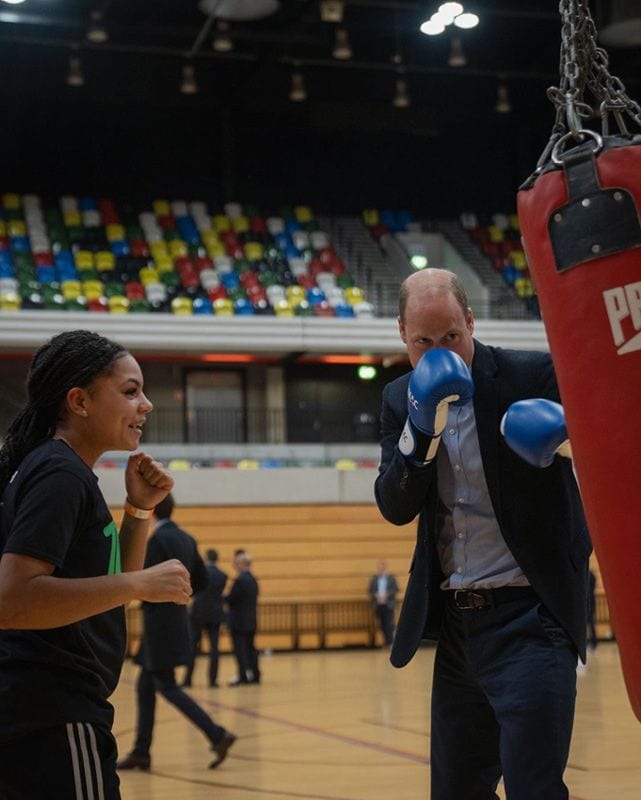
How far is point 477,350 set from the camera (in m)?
3.41

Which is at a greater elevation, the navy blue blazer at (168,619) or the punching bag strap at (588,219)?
the punching bag strap at (588,219)

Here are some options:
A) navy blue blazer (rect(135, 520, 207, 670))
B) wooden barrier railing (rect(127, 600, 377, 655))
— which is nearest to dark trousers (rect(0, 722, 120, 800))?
navy blue blazer (rect(135, 520, 207, 670))

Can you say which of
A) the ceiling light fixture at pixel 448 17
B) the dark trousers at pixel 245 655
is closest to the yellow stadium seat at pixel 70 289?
the ceiling light fixture at pixel 448 17

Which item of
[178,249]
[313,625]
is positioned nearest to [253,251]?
[178,249]

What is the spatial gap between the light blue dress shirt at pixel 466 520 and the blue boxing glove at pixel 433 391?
0.28 m

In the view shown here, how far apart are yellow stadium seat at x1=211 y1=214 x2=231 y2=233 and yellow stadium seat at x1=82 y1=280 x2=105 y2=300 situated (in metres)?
3.06

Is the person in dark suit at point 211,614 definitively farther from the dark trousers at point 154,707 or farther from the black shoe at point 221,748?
the black shoe at point 221,748

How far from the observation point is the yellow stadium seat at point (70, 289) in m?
20.0

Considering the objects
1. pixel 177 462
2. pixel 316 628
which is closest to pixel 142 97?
pixel 177 462

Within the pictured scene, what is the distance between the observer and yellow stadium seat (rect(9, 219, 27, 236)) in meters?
21.3

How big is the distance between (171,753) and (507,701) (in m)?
5.65

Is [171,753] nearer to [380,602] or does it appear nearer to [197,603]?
[197,603]

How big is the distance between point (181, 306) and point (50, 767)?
17707mm

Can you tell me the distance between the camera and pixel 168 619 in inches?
303
